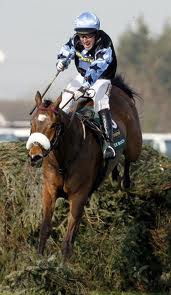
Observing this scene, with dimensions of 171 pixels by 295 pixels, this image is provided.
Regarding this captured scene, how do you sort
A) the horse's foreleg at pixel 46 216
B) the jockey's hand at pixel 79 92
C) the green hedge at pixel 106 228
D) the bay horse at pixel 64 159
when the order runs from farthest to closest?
the green hedge at pixel 106 228 → the jockey's hand at pixel 79 92 → the horse's foreleg at pixel 46 216 → the bay horse at pixel 64 159

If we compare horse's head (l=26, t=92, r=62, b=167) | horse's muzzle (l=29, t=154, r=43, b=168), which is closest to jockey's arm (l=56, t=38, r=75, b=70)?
horse's head (l=26, t=92, r=62, b=167)

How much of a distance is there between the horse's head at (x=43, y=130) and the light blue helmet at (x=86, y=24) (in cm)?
117

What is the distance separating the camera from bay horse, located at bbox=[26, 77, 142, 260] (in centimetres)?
A: 1009

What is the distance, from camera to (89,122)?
37.0ft

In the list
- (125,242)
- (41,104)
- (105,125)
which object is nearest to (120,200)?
(125,242)

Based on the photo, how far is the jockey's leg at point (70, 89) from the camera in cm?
1124

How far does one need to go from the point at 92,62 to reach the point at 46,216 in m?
1.94

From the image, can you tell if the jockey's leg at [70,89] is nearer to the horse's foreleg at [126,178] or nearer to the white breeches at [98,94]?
the white breeches at [98,94]

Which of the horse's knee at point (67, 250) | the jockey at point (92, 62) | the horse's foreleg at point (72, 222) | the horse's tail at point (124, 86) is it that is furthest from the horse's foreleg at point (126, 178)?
the horse's knee at point (67, 250)

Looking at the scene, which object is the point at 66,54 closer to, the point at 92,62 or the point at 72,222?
the point at 92,62

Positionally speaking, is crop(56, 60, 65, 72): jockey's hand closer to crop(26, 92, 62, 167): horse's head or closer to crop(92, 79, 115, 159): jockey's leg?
crop(92, 79, 115, 159): jockey's leg

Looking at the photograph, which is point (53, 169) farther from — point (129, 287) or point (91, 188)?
point (129, 287)

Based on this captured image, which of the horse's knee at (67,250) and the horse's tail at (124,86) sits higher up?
the horse's tail at (124,86)

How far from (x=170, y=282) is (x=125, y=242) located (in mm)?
773
